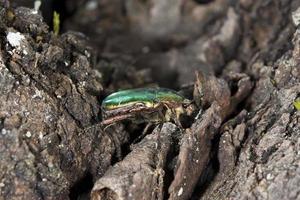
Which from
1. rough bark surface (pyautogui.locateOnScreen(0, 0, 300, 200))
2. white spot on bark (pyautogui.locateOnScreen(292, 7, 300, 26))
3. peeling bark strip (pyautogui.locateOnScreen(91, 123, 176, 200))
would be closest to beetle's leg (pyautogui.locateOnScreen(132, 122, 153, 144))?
rough bark surface (pyautogui.locateOnScreen(0, 0, 300, 200))

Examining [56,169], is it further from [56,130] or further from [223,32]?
[223,32]

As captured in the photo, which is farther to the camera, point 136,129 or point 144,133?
point 136,129

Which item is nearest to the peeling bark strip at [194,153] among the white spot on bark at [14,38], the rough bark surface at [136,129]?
the rough bark surface at [136,129]

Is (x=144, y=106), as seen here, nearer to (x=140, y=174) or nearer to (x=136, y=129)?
(x=136, y=129)

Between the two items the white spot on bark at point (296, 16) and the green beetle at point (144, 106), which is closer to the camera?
the green beetle at point (144, 106)

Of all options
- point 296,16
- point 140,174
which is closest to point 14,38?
point 140,174

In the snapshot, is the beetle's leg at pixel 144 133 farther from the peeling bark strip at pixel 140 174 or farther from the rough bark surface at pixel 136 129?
the peeling bark strip at pixel 140 174

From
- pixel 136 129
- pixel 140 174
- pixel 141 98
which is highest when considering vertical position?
pixel 141 98

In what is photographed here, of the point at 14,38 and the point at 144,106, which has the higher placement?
the point at 14,38
